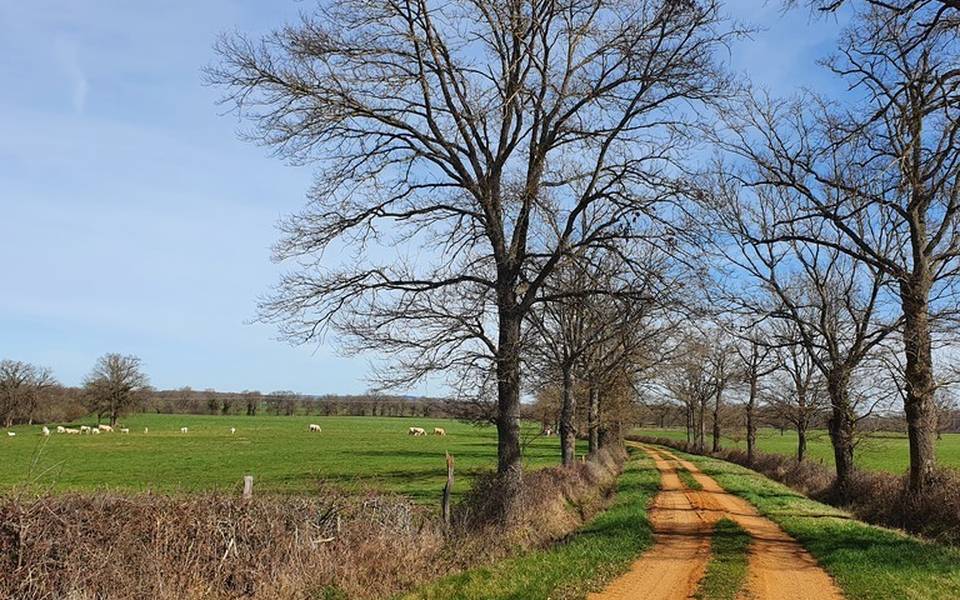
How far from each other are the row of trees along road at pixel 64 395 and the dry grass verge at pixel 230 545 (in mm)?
106066

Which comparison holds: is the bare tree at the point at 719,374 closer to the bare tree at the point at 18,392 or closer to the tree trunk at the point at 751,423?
the tree trunk at the point at 751,423

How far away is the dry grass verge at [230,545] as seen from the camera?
9008mm

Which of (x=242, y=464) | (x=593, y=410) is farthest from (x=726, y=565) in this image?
(x=242, y=464)

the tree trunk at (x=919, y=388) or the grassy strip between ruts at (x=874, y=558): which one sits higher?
the tree trunk at (x=919, y=388)

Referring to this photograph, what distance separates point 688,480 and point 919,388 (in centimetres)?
1276

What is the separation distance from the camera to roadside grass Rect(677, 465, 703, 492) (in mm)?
26438

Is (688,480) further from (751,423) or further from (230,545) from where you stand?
(230,545)

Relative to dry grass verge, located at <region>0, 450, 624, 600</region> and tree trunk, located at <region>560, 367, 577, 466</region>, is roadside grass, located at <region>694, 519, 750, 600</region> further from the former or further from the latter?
tree trunk, located at <region>560, 367, 577, 466</region>

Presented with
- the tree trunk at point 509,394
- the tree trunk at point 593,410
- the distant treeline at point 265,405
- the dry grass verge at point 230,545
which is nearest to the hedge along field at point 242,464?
the tree trunk at point 593,410

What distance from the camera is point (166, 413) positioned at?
153 metres

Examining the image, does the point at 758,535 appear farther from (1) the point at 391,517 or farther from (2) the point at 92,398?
(2) the point at 92,398

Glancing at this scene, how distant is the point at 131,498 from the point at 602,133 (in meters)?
10.9

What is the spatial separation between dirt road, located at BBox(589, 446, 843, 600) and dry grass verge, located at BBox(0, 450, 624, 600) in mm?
2657

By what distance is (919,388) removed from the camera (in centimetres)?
1820
